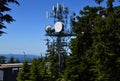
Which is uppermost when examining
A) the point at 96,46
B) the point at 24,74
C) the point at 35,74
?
the point at 96,46

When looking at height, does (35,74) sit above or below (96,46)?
below

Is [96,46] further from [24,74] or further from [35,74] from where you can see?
[24,74]

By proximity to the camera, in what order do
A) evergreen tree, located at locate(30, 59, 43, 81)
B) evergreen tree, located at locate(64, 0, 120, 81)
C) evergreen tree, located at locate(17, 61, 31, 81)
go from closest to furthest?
evergreen tree, located at locate(64, 0, 120, 81) < evergreen tree, located at locate(30, 59, 43, 81) < evergreen tree, located at locate(17, 61, 31, 81)

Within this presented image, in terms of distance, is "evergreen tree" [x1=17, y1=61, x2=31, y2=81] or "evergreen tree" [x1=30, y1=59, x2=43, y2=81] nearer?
"evergreen tree" [x1=30, y1=59, x2=43, y2=81]

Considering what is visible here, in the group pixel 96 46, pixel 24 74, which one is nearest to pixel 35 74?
pixel 24 74

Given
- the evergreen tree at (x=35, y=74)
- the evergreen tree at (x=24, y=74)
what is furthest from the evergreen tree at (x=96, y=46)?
the evergreen tree at (x=24, y=74)

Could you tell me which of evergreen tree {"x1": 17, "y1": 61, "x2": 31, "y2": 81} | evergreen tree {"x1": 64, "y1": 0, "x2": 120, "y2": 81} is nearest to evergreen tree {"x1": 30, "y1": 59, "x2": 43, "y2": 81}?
evergreen tree {"x1": 17, "y1": 61, "x2": 31, "y2": 81}

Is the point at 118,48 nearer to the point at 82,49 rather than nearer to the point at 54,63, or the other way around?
the point at 82,49

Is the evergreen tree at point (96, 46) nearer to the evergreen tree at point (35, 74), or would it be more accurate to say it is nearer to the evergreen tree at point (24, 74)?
the evergreen tree at point (35, 74)

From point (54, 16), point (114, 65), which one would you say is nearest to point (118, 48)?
point (114, 65)

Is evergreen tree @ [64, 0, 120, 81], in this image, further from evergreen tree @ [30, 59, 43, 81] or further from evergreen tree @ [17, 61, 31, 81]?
evergreen tree @ [17, 61, 31, 81]

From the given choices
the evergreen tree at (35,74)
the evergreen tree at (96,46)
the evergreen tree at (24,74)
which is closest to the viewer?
the evergreen tree at (96,46)

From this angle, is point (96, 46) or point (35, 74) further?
point (35, 74)

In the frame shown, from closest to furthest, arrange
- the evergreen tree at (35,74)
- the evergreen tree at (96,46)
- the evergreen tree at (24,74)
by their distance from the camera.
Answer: the evergreen tree at (96,46) < the evergreen tree at (35,74) < the evergreen tree at (24,74)
